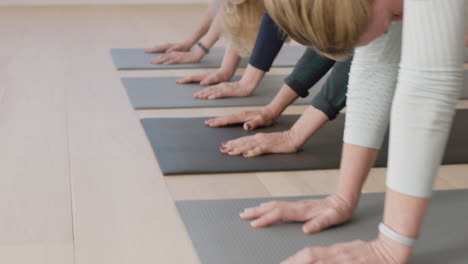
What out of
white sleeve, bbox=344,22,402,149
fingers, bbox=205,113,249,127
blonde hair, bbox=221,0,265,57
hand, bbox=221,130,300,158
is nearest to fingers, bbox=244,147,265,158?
hand, bbox=221,130,300,158

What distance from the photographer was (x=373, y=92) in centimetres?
130

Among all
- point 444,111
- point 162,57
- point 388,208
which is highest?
point 444,111

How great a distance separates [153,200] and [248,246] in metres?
0.33

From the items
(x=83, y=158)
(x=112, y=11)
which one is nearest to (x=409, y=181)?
(x=83, y=158)

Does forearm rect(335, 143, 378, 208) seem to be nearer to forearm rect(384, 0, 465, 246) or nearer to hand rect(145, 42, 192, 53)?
forearm rect(384, 0, 465, 246)

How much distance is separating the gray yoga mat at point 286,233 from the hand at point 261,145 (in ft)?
1.03

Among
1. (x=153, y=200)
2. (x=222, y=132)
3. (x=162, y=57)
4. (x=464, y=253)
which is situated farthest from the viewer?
(x=162, y=57)

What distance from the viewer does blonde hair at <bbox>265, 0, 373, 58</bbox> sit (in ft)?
3.15

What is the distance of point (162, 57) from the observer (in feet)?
10.1

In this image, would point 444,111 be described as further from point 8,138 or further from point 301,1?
point 8,138

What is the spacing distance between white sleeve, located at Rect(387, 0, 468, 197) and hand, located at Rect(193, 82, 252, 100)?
1446 millimetres

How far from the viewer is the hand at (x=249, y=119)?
204 cm

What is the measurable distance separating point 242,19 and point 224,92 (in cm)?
27

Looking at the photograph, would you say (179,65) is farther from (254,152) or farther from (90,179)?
(90,179)
